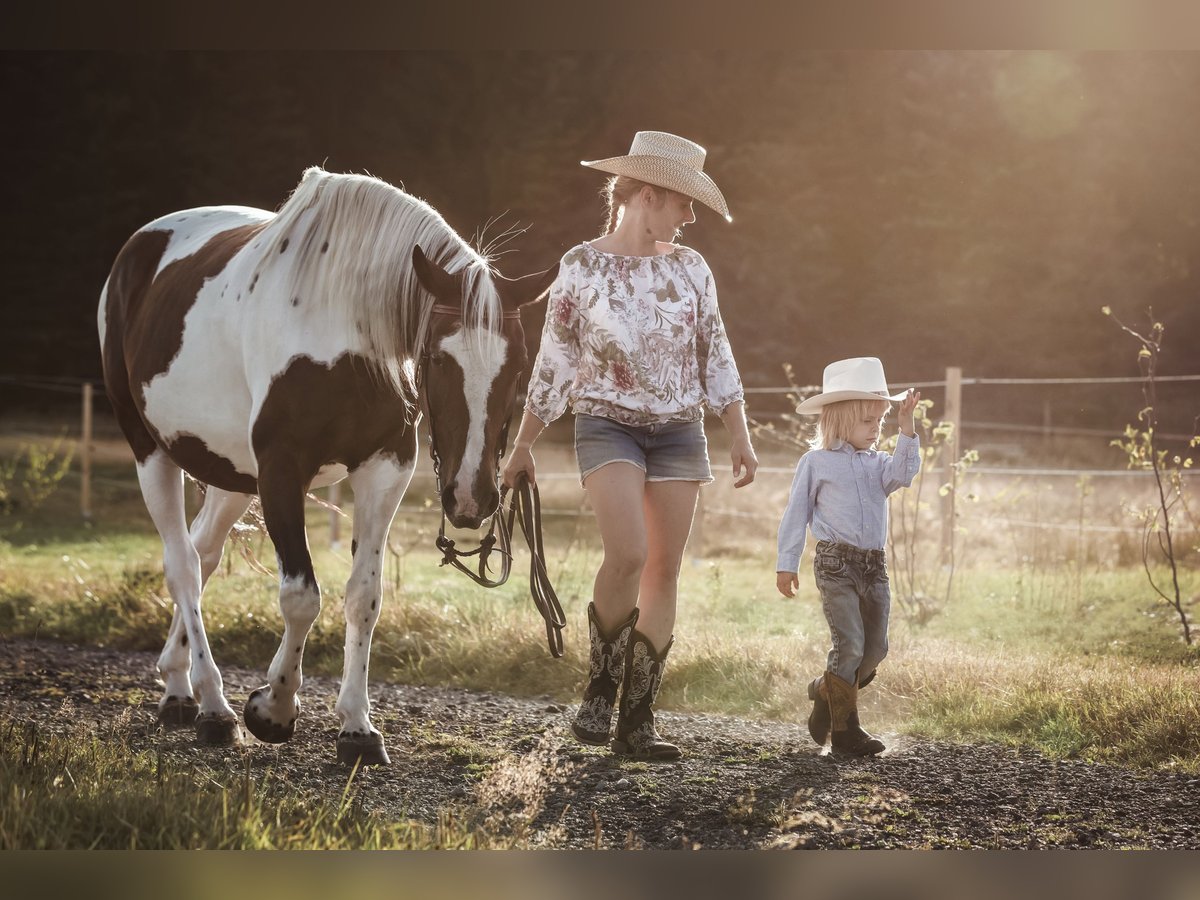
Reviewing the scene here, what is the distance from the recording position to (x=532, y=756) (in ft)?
11.6

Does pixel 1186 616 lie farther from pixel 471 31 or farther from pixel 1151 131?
pixel 1151 131

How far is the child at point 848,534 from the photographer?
3.47 meters

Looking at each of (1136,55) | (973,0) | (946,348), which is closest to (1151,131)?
(1136,55)

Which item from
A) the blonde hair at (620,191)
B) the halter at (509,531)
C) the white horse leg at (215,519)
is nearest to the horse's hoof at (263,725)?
the halter at (509,531)

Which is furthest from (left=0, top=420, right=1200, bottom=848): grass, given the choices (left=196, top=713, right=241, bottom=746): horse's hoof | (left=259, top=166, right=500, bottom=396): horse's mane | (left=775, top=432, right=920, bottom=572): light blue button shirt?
(left=259, top=166, right=500, bottom=396): horse's mane

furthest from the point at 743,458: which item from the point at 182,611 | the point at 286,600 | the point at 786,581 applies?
the point at 182,611

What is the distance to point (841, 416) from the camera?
11.7ft

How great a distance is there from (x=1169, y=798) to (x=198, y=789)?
2475mm

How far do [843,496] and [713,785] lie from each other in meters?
0.92

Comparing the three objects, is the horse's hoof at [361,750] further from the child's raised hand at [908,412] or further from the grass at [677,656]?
the child's raised hand at [908,412]

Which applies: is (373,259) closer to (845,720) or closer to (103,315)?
(103,315)

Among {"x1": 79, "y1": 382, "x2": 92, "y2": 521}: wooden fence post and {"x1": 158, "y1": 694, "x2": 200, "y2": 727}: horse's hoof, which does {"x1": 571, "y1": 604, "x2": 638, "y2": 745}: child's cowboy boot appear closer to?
{"x1": 158, "y1": 694, "x2": 200, "y2": 727}: horse's hoof

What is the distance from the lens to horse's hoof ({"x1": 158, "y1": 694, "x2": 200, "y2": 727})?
409 centimetres

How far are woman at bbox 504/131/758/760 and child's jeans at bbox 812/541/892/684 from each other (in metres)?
0.45
